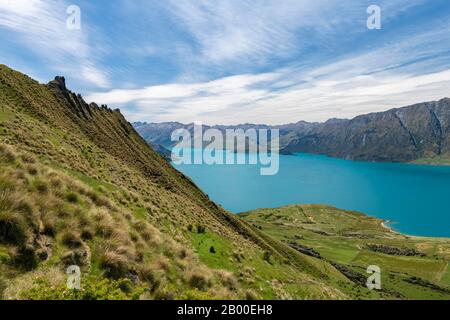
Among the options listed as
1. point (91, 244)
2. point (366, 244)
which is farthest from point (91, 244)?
point (366, 244)

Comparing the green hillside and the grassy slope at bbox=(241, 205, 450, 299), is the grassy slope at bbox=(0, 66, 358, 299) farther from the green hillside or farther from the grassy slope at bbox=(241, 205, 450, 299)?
the grassy slope at bbox=(241, 205, 450, 299)

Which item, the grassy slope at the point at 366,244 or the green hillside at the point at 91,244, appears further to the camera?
the grassy slope at the point at 366,244

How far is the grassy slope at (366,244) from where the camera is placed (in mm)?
92750

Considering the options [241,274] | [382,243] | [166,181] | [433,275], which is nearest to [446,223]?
[382,243]

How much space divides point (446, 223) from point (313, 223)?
3097 inches

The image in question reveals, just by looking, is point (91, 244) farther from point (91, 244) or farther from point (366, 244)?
point (366, 244)

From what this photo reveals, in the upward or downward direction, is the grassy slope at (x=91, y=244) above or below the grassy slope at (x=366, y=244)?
above

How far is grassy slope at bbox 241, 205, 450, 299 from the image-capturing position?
304 ft

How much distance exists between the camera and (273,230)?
509ft

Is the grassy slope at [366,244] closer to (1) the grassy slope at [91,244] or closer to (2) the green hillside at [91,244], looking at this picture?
(2) the green hillside at [91,244]

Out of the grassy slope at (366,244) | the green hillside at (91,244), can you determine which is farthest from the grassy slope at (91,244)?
the grassy slope at (366,244)

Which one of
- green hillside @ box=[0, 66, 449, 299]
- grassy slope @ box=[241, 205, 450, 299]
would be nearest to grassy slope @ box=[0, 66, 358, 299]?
green hillside @ box=[0, 66, 449, 299]
